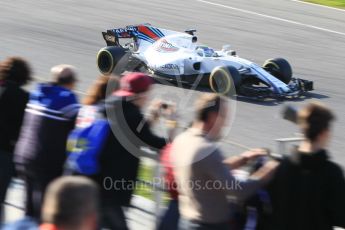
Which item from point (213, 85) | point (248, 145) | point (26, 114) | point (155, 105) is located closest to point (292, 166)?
point (155, 105)

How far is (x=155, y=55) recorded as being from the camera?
13.8 meters

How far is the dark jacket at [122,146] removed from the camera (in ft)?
18.3

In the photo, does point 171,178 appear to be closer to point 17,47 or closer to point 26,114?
point 26,114

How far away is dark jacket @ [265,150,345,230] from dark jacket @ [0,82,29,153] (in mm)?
2382

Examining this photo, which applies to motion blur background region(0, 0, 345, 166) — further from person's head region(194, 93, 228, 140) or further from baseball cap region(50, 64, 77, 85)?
person's head region(194, 93, 228, 140)

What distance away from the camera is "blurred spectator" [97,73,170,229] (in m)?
5.59

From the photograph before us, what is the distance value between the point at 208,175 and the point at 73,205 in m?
1.66

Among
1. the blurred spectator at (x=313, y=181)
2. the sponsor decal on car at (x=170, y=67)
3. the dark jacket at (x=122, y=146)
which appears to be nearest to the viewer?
the blurred spectator at (x=313, y=181)

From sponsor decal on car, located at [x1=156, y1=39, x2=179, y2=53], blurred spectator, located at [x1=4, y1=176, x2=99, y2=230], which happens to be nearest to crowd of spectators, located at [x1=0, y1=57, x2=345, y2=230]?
blurred spectator, located at [x1=4, y1=176, x2=99, y2=230]

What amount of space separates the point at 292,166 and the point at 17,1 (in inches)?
727

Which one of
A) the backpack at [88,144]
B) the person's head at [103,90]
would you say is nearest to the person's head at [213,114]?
the backpack at [88,144]

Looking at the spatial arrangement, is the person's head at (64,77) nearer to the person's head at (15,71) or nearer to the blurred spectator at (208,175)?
the person's head at (15,71)

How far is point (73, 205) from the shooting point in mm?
3398

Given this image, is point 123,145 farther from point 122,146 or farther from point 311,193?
point 311,193
